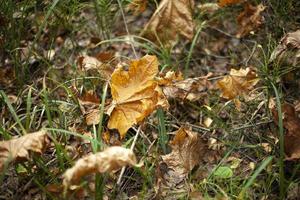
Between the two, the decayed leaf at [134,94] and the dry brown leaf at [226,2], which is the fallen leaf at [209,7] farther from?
the decayed leaf at [134,94]

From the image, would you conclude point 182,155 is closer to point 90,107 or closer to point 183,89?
point 183,89

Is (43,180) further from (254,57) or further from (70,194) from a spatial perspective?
(254,57)

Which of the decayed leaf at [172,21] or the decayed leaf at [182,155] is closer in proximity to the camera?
the decayed leaf at [182,155]

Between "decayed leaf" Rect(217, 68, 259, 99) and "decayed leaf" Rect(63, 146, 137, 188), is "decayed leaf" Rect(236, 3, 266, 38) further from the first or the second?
"decayed leaf" Rect(63, 146, 137, 188)

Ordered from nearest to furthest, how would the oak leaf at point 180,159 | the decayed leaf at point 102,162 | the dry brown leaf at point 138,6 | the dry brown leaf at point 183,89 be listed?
the decayed leaf at point 102,162 < the oak leaf at point 180,159 < the dry brown leaf at point 183,89 < the dry brown leaf at point 138,6

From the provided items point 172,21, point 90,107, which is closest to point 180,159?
point 90,107

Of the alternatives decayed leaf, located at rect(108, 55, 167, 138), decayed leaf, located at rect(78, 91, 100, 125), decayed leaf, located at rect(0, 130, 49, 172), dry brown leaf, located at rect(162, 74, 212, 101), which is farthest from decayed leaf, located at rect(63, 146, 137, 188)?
dry brown leaf, located at rect(162, 74, 212, 101)

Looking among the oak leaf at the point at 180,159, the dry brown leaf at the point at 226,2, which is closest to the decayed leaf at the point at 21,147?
the oak leaf at the point at 180,159

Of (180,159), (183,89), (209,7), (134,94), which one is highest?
(209,7)
